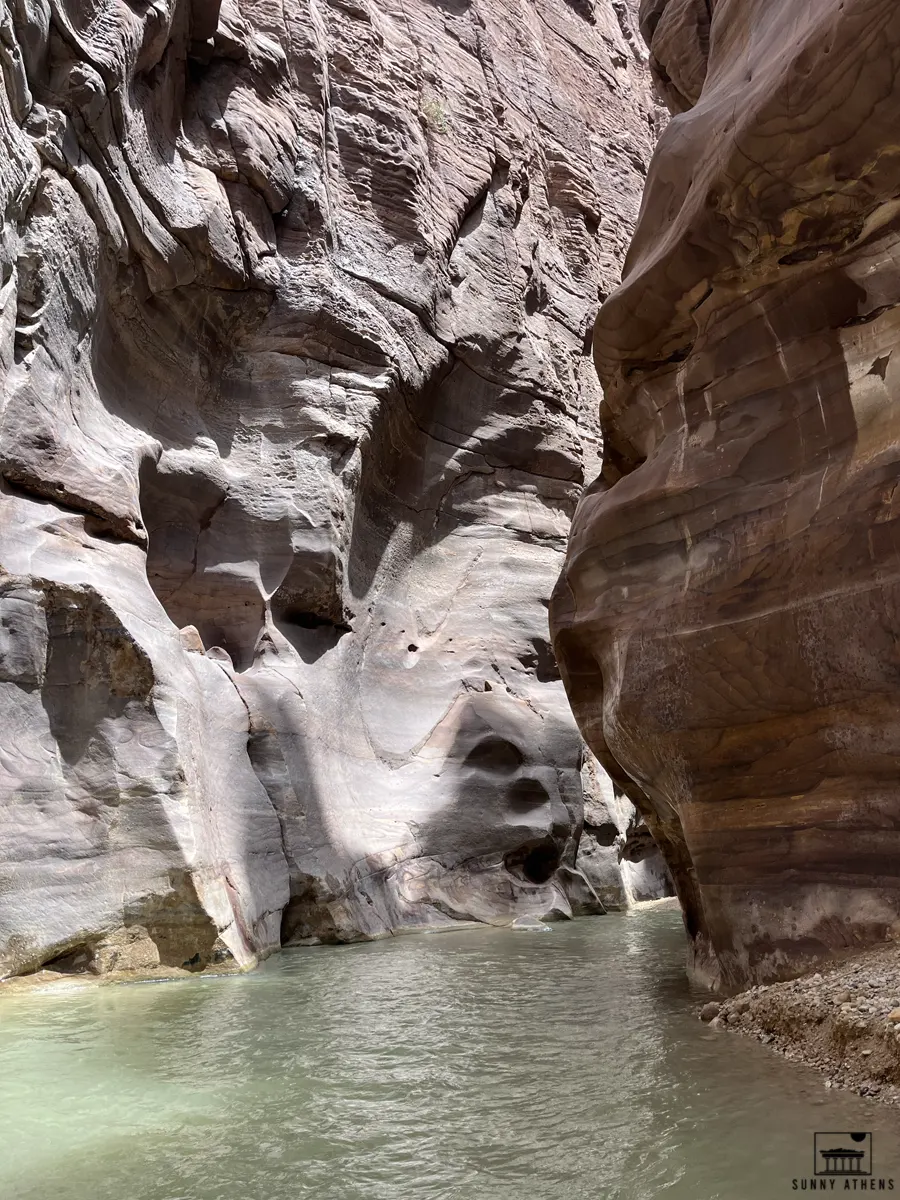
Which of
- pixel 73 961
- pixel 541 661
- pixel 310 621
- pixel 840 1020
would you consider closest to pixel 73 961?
pixel 73 961

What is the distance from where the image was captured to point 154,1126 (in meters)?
3.24

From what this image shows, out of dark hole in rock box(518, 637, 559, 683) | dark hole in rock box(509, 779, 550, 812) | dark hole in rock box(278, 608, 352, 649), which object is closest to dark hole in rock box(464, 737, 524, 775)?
dark hole in rock box(509, 779, 550, 812)

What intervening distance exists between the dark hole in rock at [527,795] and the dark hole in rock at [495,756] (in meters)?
0.23

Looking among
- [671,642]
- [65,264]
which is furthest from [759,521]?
[65,264]

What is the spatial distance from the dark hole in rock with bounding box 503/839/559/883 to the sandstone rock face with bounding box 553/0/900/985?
17.6 ft

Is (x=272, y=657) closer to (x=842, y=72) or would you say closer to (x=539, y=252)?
(x=842, y=72)

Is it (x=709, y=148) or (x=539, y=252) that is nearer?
(x=709, y=148)

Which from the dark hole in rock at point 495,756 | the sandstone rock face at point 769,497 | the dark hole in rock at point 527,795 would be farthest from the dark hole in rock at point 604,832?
the sandstone rock face at point 769,497

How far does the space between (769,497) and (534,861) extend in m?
7.82

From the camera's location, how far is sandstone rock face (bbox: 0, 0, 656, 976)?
7.50m

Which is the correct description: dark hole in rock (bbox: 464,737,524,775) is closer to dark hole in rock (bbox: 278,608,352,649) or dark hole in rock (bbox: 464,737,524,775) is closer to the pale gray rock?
the pale gray rock

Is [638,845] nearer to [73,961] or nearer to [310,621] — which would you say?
[310,621]

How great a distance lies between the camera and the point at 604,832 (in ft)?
42.1

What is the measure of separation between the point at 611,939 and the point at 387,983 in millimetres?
3062
